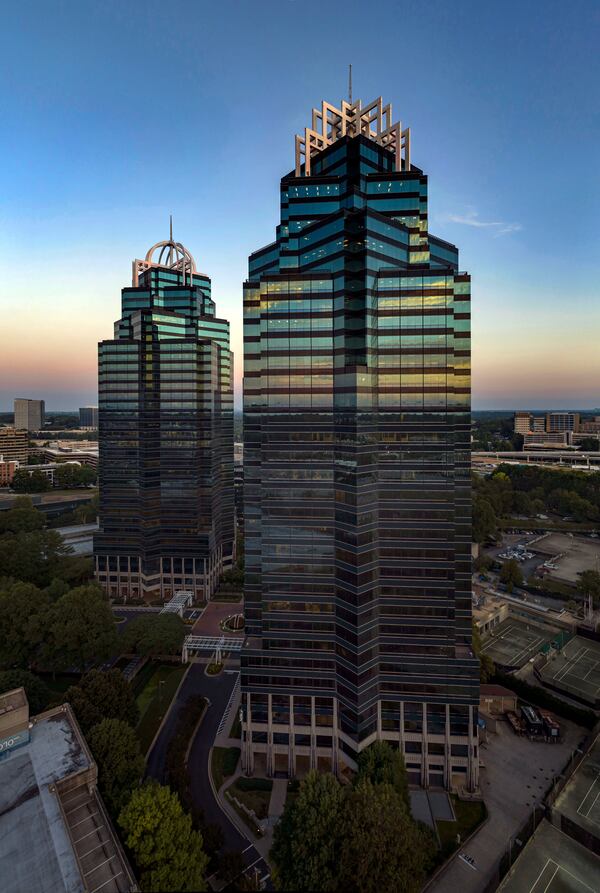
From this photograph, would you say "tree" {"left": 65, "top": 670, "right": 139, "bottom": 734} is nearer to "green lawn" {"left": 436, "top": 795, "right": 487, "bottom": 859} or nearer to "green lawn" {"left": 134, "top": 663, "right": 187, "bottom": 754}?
"green lawn" {"left": 134, "top": 663, "right": 187, "bottom": 754}

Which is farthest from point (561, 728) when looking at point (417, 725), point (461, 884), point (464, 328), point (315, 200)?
point (315, 200)

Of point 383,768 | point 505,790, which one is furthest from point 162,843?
point 505,790

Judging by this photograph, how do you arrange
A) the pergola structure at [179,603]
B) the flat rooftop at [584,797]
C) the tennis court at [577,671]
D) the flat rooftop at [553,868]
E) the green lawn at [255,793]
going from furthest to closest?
1. the pergola structure at [179,603]
2. the tennis court at [577,671]
3. the green lawn at [255,793]
4. the flat rooftop at [584,797]
5. the flat rooftop at [553,868]

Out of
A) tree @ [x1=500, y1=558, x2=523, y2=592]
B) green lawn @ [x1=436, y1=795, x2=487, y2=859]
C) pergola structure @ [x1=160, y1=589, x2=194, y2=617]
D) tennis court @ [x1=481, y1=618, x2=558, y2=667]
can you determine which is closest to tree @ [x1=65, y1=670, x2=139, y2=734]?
pergola structure @ [x1=160, y1=589, x2=194, y2=617]

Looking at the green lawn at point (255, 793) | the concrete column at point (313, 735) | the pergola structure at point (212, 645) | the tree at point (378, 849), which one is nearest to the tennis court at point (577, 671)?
the concrete column at point (313, 735)

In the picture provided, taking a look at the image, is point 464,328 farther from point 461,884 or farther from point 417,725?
point 461,884

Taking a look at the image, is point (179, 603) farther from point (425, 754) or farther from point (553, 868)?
point (553, 868)

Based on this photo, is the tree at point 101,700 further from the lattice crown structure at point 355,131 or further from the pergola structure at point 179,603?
the lattice crown structure at point 355,131
